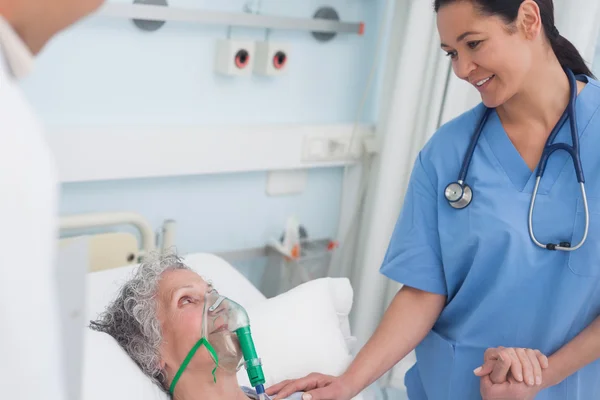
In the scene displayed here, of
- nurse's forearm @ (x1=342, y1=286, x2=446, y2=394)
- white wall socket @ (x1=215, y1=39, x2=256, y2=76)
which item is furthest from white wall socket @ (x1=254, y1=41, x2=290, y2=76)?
nurse's forearm @ (x1=342, y1=286, x2=446, y2=394)

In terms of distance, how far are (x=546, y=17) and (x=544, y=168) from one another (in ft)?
1.07

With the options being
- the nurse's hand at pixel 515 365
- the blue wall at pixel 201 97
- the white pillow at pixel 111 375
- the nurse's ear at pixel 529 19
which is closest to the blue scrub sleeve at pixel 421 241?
the nurse's hand at pixel 515 365

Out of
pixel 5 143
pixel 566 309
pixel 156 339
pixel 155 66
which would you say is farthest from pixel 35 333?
pixel 155 66

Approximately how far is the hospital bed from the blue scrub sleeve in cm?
33

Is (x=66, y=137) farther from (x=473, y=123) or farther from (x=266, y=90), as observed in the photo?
(x=473, y=123)

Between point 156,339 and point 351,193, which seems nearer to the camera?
point 156,339

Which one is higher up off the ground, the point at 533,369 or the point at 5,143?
the point at 5,143

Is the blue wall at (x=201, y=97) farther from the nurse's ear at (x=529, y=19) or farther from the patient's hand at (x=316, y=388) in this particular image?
the nurse's ear at (x=529, y=19)

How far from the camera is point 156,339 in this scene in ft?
4.90

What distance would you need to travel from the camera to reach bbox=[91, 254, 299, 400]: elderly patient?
145 centimetres

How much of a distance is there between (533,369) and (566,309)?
0.17m

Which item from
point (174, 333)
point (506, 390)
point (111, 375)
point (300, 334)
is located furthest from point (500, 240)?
point (111, 375)

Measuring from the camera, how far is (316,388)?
1598mm

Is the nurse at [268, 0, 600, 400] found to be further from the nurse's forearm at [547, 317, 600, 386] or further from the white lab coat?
the white lab coat
